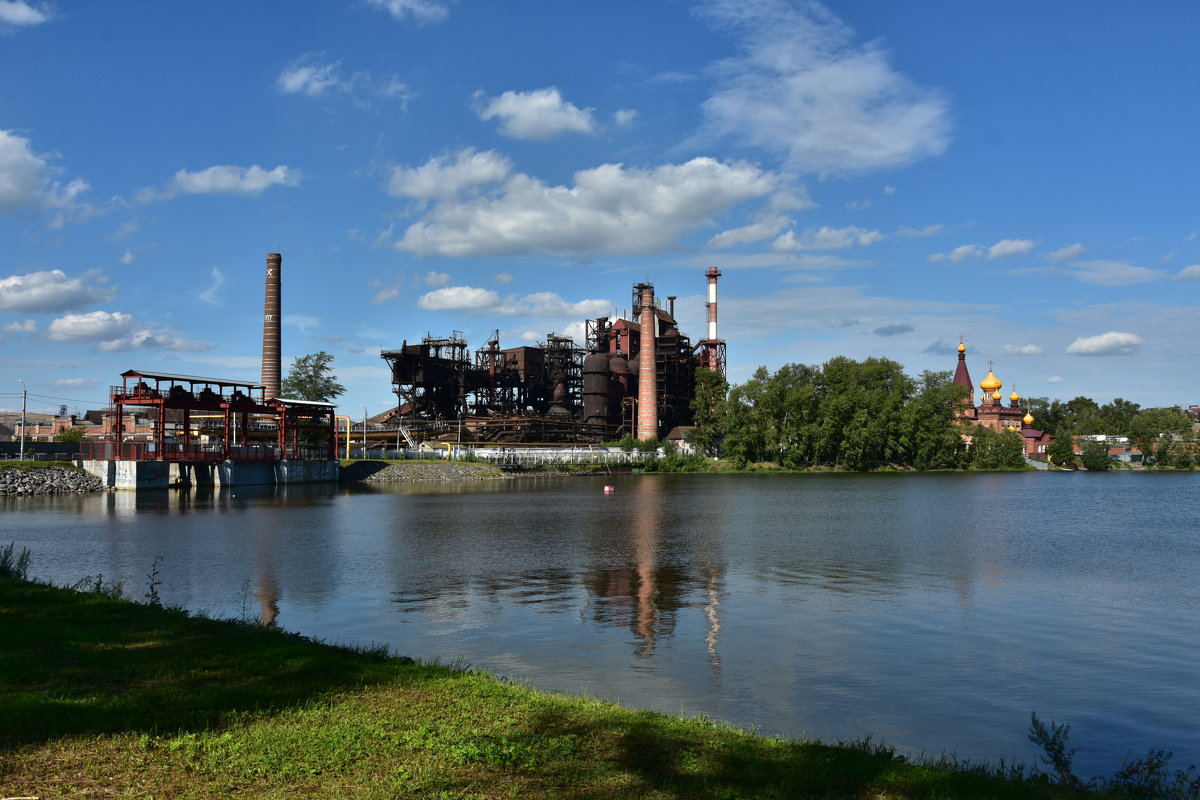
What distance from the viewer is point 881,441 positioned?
11325 centimetres

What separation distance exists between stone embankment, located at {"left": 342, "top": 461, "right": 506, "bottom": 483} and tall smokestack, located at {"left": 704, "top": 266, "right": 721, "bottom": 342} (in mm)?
52146

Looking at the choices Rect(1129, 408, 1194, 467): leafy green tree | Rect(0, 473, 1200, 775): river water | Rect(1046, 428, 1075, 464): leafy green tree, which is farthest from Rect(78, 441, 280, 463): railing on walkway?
Rect(1129, 408, 1194, 467): leafy green tree

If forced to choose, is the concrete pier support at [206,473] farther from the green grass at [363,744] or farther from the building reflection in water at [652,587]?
the green grass at [363,744]

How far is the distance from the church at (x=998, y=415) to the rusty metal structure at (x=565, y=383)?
43.7 m

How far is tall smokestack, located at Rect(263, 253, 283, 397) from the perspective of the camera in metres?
102

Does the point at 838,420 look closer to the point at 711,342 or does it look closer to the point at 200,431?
the point at 711,342

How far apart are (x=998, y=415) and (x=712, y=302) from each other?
55214mm

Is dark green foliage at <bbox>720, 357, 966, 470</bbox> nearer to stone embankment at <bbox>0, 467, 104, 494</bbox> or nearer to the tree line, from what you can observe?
the tree line

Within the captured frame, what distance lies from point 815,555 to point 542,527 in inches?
602

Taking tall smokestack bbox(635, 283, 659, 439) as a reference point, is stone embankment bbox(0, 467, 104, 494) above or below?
below

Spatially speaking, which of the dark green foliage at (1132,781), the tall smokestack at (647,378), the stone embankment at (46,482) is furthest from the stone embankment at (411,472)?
the dark green foliage at (1132,781)

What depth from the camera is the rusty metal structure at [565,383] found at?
398 feet

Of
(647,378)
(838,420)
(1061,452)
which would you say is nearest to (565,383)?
(647,378)

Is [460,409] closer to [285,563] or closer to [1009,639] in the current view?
[285,563]
